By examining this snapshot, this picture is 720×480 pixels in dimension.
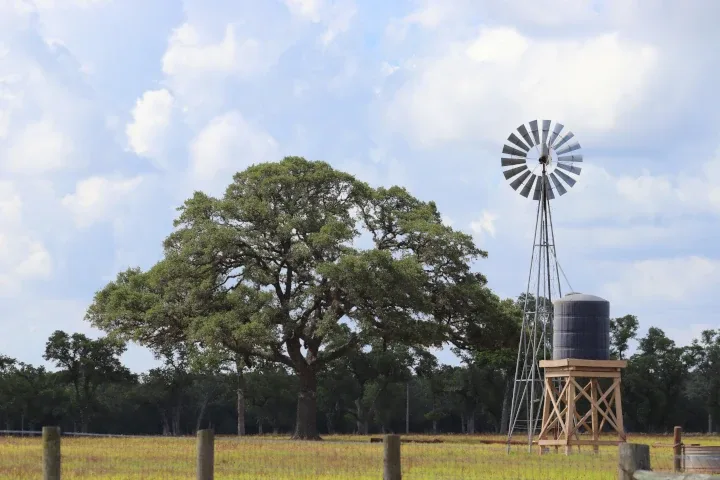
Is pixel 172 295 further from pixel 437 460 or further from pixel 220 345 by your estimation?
pixel 437 460

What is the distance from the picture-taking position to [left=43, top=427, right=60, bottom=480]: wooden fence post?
53.5 ft

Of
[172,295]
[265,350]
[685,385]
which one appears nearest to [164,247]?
[172,295]

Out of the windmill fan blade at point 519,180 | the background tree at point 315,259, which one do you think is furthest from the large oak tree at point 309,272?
the windmill fan blade at point 519,180

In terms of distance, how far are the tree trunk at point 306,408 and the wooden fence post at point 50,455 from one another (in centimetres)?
4835

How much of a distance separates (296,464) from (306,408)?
111 feet

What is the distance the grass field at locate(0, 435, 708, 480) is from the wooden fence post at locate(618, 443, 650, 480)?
1367cm

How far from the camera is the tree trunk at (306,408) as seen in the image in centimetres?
6481

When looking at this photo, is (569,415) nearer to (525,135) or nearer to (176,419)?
(525,135)

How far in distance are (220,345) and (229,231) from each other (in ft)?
19.9

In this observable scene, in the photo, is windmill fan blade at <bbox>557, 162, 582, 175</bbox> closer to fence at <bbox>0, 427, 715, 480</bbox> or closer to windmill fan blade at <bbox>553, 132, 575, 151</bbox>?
windmill fan blade at <bbox>553, 132, 575, 151</bbox>

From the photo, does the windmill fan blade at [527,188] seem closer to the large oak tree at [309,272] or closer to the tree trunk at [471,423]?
the large oak tree at [309,272]

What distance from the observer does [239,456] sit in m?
36.9

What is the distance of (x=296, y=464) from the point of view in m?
32.3

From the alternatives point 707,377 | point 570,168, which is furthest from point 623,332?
point 570,168
